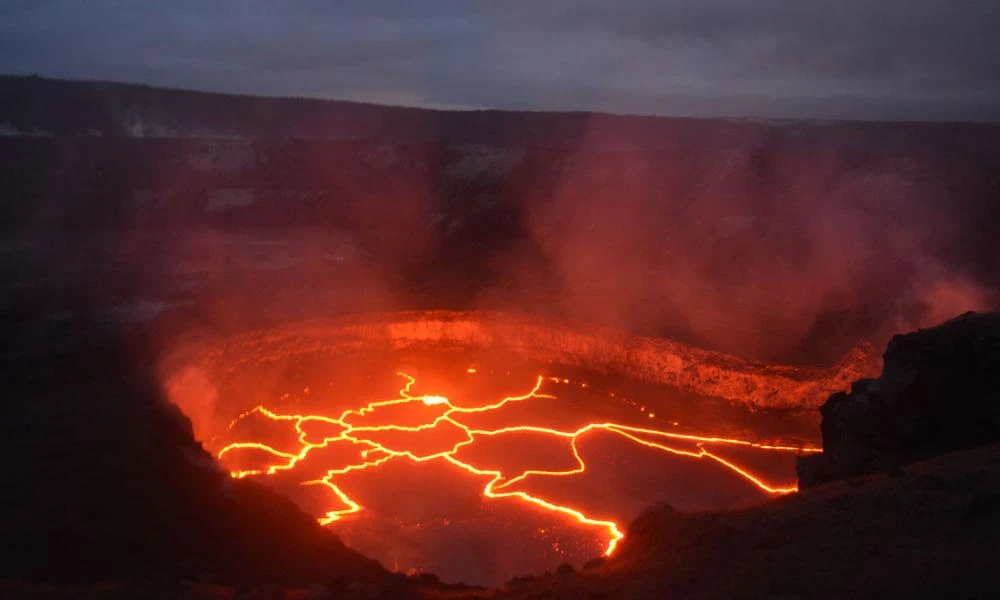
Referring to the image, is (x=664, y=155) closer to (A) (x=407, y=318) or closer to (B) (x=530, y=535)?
(A) (x=407, y=318)

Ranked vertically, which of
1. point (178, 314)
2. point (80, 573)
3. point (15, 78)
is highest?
point (15, 78)

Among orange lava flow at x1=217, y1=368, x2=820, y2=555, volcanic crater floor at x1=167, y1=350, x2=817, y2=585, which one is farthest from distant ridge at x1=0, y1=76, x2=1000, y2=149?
orange lava flow at x1=217, y1=368, x2=820, y2=555

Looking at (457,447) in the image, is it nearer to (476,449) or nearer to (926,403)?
(476,449)

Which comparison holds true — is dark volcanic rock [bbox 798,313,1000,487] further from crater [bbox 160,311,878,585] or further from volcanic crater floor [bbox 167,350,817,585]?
crater [bbox 160,311,878,585]

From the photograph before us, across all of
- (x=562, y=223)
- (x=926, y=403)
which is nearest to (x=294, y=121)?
(x=562, y=223)

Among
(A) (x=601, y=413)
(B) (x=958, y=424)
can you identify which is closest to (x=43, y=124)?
(A) (x=601, y=413)

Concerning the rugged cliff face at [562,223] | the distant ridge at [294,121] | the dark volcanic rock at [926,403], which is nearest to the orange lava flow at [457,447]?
the rugged cliff face at [562,223]
